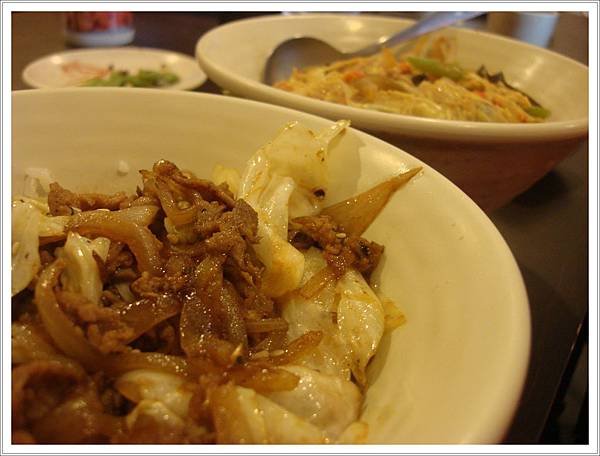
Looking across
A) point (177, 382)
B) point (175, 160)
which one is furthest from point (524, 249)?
point (177, 382)

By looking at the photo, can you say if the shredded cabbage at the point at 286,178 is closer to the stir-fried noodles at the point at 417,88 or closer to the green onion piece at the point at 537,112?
the stir-fried noodles at the point at 417,88

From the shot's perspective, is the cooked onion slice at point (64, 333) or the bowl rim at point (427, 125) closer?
the cooked onion slice at point (64, 333)

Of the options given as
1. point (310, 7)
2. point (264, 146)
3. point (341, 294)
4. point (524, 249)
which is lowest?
point (524, 249)

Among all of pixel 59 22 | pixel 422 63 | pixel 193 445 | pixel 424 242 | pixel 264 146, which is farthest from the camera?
pixel 59 22

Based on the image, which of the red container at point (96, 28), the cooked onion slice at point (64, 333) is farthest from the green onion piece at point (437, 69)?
the red container at point (96, 28)

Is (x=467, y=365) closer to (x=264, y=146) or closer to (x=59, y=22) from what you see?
(x=264, y=146)

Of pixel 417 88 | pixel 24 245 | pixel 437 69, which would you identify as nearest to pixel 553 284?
pixel 417 88
